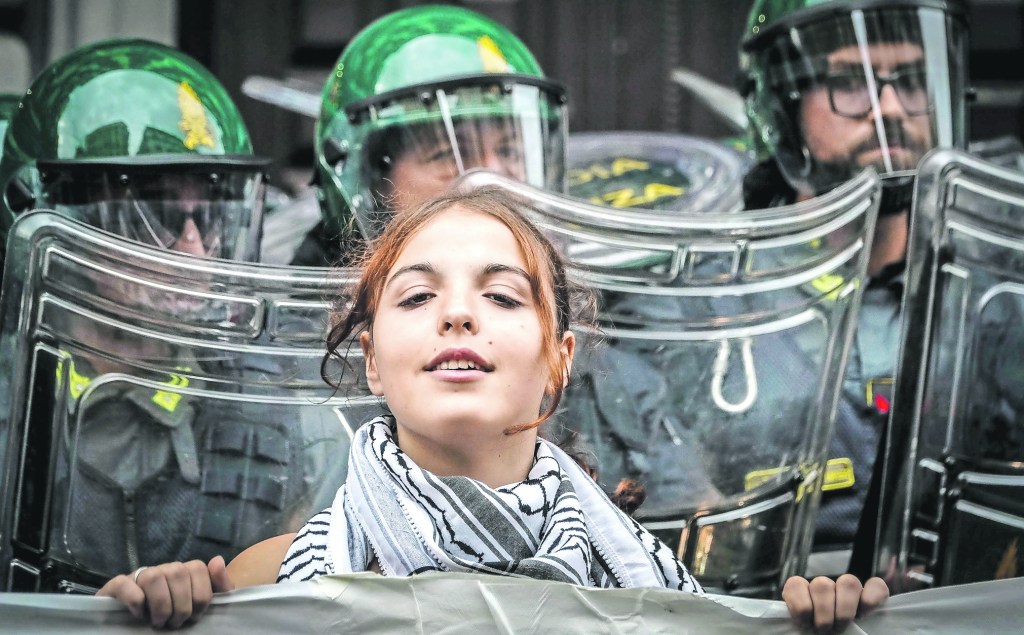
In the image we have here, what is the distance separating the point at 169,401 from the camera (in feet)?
6.32

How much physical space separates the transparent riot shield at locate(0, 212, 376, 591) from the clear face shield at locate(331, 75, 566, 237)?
0.52 meters

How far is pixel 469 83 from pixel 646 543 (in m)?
1.21

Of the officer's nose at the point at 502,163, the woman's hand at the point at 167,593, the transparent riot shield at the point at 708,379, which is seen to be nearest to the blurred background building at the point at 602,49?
the officer's nose at the point at 502,163

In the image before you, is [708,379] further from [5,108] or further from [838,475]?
[5,108]

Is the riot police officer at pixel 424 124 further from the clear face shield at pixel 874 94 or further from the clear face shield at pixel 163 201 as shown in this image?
the clear face shield at pixel 874 94

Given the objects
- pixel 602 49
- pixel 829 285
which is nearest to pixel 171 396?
pixel 829 285

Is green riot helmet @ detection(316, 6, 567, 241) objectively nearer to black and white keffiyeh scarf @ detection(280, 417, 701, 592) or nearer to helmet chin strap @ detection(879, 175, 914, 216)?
helmet chin strap @ detection(879, 175, 914, 216)

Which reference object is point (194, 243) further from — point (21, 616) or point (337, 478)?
point (21, 616)

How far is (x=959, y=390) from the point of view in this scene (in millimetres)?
2021

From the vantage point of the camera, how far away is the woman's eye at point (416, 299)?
1472 millimetres

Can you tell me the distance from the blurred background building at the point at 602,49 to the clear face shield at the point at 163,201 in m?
2.65

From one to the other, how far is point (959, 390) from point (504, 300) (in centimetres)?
82

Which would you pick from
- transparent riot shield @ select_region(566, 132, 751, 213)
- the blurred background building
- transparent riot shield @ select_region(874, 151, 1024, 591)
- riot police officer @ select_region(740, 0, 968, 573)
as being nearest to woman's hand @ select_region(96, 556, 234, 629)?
transparent riot shield @ select_region(874, 151, 1024, 591)

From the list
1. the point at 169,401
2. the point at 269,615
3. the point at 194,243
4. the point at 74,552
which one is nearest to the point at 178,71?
the point at 194,243
